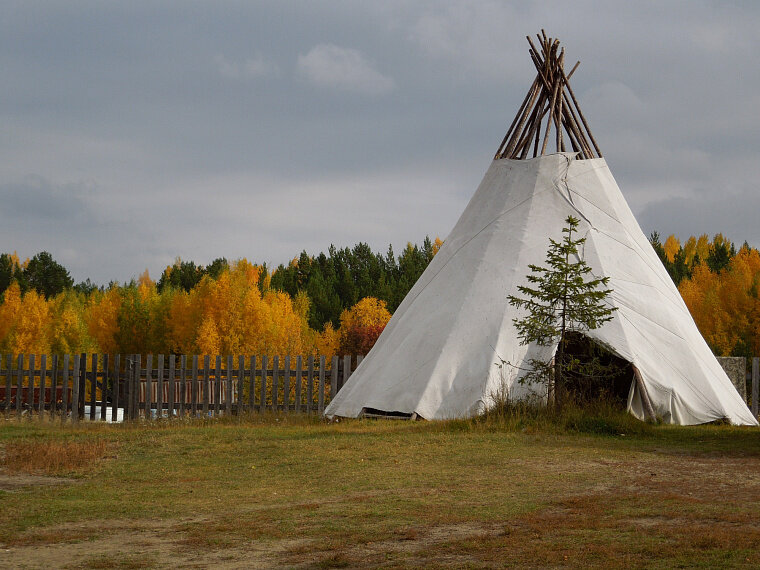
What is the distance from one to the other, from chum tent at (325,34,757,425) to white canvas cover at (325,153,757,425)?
0.08 feet

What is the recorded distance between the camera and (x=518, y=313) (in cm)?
1591

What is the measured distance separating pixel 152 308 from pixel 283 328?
12117mm

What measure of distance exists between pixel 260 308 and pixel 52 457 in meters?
29.6

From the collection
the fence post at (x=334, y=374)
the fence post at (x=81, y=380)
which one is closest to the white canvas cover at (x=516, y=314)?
the fence post at (x=334, y=374)

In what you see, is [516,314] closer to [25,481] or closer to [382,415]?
[382,415]

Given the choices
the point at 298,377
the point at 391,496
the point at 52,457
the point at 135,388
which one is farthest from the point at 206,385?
the point at 391,496

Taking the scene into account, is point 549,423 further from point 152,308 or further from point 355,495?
point 152,308

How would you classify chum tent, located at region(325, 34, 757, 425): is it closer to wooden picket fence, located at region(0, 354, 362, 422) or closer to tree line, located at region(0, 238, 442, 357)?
wooden picket fence, located at region(0, 354, 362, 422)

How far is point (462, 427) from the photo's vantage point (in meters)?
13.7

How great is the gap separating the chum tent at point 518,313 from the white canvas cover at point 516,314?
0.08 feet

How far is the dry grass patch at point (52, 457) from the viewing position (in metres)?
10.8

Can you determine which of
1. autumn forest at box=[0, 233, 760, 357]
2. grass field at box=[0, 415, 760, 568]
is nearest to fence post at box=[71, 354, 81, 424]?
grass field at box=[0, 415, 760, 568]

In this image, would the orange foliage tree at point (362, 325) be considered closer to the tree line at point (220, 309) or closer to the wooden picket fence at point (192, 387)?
the tree line at point (220, 309)

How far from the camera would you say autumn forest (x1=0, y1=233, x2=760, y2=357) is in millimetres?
41750
